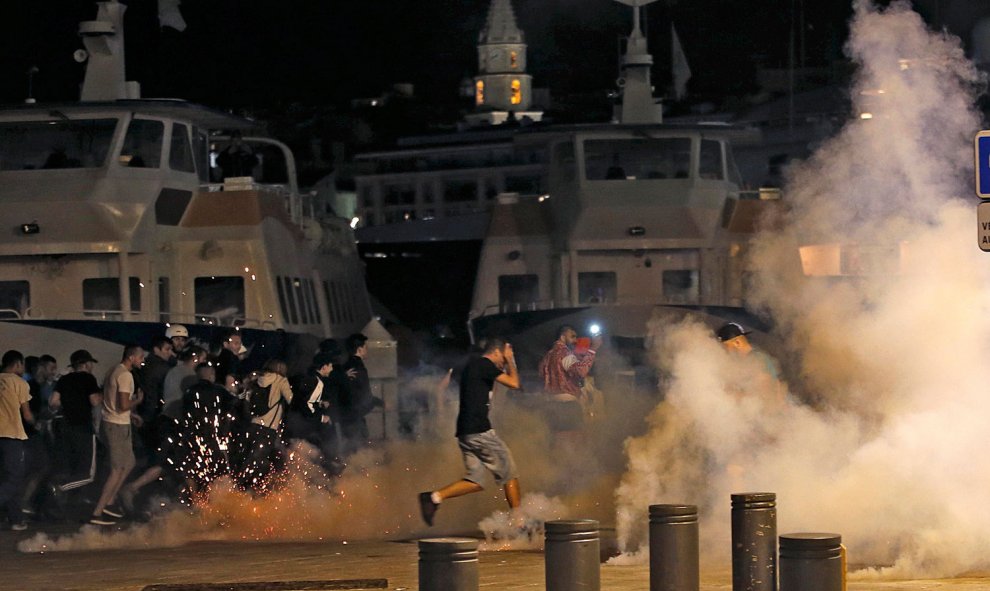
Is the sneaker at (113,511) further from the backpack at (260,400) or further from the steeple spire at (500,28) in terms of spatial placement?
the steeple spire at (500,28)

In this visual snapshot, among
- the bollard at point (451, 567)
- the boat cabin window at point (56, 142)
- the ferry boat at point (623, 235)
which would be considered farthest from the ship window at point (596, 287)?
the bollard at point (451, 567)

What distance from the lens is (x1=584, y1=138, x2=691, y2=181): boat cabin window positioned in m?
29.5

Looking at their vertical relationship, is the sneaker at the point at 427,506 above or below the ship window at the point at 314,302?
below

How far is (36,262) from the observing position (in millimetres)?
27000

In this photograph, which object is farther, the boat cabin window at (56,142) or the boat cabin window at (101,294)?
the boat cabin window at (56,142)

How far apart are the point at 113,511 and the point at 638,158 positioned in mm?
14028

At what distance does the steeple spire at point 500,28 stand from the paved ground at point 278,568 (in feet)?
385

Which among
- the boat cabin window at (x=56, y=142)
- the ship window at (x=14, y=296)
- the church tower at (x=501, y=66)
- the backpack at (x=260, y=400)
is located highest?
the church tower at (x=501, y=66)

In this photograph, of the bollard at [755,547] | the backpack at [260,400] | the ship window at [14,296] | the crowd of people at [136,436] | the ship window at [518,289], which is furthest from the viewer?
the ship window at [518,289]

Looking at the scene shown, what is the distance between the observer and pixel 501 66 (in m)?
130

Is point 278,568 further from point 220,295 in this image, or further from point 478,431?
point 220,295

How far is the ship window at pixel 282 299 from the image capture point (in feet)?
96.6

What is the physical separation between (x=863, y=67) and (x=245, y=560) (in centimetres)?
676

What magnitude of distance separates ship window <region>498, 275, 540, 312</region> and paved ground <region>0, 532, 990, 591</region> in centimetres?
1493
